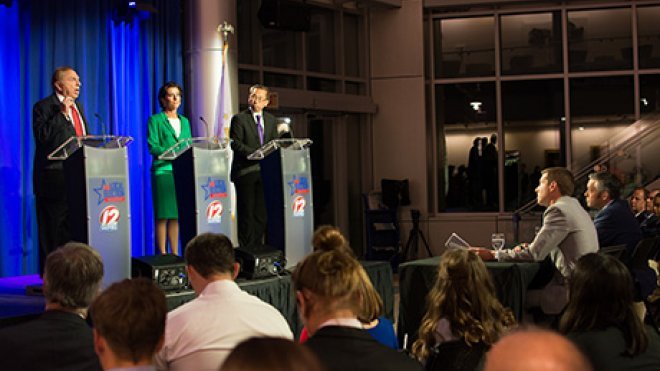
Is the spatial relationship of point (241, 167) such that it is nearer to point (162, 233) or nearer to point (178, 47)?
point (162, 233)

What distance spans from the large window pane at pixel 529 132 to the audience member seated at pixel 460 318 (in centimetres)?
1081

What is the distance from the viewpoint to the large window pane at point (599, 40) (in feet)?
48.0

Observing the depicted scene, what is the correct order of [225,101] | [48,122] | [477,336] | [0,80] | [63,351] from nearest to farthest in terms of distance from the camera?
[63,351], [477,336], [48,122], [0,80], [225,101]

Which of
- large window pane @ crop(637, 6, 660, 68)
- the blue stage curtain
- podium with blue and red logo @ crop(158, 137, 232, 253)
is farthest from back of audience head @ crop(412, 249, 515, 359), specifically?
large window pane @ crop(637, 6, 660, 68)

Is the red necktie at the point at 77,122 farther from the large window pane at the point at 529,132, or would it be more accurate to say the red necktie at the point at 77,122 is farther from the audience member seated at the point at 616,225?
the large window pane at the point at 529,132

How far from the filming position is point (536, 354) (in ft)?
4.57

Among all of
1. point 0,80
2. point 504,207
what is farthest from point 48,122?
point 504,207

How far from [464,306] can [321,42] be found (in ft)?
34.6

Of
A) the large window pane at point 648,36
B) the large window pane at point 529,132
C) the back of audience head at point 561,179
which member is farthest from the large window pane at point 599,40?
the back of audience head at point 561,179

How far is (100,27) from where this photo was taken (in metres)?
9.30

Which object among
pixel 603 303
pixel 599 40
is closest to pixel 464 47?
pixel 599 40

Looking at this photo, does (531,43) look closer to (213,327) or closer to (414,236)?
(414,236)

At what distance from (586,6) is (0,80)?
9.89 metres

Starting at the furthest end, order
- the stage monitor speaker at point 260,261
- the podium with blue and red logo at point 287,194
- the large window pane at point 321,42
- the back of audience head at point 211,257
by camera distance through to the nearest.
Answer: the large window pane at point 321,42
the podium with blue and red logo at point 287,194
the stage monitor speaker at point 260,261
the back of audience head at point 211,257
